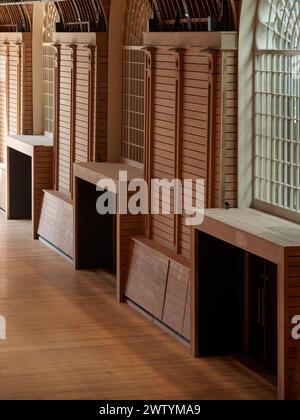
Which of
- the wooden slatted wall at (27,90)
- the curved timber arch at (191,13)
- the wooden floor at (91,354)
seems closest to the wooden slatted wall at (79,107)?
the wooden floor at (91,354)

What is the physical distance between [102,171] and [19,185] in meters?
7.28

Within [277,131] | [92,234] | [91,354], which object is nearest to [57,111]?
[92,234]

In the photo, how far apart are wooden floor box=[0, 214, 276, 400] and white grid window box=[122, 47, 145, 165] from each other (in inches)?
84.5

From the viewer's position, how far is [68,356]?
12.7m

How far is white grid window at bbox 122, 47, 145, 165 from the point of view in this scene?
1689 cm

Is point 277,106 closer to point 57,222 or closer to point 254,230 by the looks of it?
point 254,230

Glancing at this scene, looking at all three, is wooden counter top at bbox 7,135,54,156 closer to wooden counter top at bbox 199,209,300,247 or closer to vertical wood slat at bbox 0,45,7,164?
vertical wood slat at bbox 0,45,7,164

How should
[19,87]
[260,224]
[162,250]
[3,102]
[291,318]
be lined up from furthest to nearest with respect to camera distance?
[3,102]
[19,87]
[162,250]
[260,224]
[291,318]

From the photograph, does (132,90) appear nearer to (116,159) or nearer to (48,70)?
(116,159)

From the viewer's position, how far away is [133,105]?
17328 mm

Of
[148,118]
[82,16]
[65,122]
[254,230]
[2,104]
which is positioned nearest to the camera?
[254,230]

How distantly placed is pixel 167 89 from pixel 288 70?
308 cm

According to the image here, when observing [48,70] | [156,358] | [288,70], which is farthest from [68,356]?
[48,70]

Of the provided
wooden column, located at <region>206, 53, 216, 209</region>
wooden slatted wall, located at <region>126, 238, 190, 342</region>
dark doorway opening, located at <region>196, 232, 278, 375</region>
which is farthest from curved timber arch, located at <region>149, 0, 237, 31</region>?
wooden slatted wall, located at <region>126, 238, 190, 342</region>
